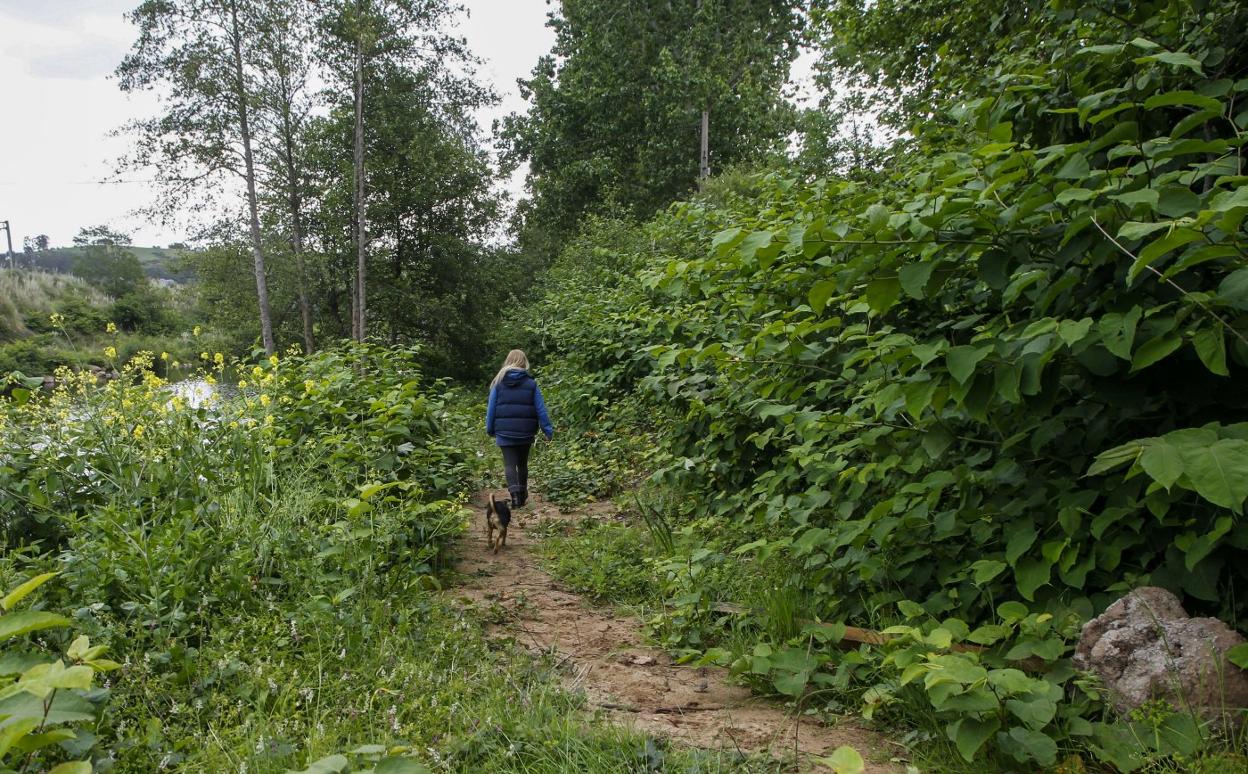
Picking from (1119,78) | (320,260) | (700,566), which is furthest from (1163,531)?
(320,260)

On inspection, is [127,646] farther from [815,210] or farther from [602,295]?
[602,295]

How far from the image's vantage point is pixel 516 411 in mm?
7527

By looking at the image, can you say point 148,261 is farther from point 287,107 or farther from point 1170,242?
point 1170,242

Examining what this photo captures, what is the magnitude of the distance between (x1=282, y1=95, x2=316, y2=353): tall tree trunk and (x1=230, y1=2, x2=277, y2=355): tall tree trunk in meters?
1.13

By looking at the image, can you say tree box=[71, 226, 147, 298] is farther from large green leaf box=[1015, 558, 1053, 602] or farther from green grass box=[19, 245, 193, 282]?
large green leaf box=[1015, 558, 1053, 602]

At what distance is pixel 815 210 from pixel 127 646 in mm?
4248

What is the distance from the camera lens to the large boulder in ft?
7.38

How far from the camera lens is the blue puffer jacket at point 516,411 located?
7527mm

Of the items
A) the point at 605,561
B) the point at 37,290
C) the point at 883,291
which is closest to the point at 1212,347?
the point at 883,291

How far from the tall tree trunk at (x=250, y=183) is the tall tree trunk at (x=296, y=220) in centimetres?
113

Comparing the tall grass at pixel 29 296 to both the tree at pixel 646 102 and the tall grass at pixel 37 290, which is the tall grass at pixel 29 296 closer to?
the tall grass at pixel 37 290

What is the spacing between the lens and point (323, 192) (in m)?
25.7

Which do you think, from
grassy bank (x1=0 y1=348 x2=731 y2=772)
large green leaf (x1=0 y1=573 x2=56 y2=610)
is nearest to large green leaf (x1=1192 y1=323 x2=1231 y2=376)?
grassy bank (x1=0 y1=348 x2=731 y2=772)

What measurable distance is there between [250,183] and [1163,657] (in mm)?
28264
